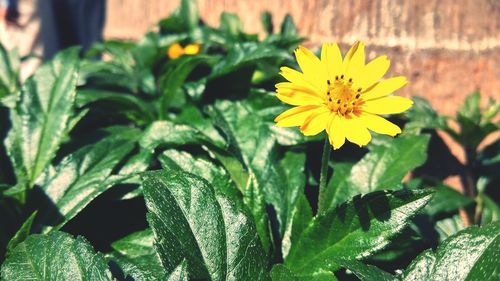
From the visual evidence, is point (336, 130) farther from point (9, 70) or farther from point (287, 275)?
point (9, 70)

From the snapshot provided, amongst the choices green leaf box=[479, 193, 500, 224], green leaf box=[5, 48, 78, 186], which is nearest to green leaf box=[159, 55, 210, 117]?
green leaf box=[5, 48, 78, 186]

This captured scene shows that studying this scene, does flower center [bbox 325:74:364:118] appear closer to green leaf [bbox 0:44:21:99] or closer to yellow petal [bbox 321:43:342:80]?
yellow petal [bbox 321:43:342:80]

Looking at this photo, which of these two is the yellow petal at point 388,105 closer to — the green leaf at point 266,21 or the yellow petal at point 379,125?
the yellow petal at point 379,125

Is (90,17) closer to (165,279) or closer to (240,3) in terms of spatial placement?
(240,3)

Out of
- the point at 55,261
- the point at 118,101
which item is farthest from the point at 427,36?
the point at 55,261

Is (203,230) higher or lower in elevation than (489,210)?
higher

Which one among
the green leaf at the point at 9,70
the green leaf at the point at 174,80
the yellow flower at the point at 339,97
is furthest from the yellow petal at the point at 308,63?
the green leaf at the point at 9,70
